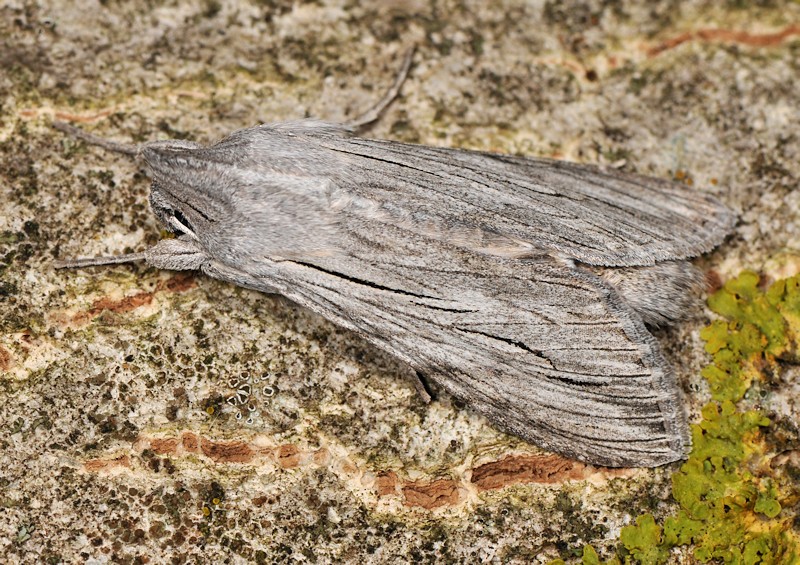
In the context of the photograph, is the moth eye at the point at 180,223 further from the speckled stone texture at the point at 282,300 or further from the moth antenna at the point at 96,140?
the moth antenna at the point at 96,140

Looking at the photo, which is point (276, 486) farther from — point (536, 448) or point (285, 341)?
point (536, 448)

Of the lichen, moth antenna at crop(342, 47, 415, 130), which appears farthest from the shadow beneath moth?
moth antenna at crop(342, 47, 415, 130)

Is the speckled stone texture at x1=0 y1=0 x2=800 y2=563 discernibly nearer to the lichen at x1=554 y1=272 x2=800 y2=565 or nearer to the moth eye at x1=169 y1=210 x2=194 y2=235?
the lichen at x1=554 y1=272 x2=800 y2=565

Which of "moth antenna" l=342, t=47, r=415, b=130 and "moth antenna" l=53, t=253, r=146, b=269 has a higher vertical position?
"moth antenna" l=342, t=47, r=415, b=130

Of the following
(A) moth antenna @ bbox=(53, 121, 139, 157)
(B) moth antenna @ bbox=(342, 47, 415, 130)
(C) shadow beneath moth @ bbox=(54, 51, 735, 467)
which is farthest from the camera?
(B) moth antenna @ bbox=(342, 47, 415, 130)

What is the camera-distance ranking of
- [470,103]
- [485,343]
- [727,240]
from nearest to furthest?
[485,343] → [727,240] → [470,103]

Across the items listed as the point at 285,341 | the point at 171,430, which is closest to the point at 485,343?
the point at 285,341
